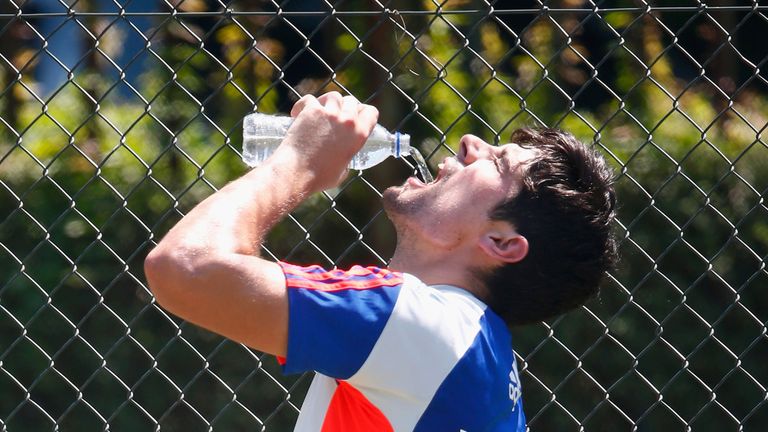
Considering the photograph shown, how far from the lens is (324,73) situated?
699 centimetres

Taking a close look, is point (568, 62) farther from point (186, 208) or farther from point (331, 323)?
point (331, 323)

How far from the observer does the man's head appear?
2.03 meters

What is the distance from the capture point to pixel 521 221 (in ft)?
6.68

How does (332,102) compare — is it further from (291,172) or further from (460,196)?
(460,196)

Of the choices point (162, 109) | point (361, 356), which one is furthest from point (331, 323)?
point (162, 109)

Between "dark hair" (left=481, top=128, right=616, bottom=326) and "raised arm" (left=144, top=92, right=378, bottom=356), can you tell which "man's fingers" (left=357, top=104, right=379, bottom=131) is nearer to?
"raised arm" (left=144, top=92, right=378, bottom=356)

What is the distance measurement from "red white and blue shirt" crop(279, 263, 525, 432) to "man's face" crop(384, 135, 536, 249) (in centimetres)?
20

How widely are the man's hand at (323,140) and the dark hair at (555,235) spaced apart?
35 cm

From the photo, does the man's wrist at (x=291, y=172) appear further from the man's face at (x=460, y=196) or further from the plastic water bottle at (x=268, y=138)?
the plastic water bottle at (x=268, y=138)

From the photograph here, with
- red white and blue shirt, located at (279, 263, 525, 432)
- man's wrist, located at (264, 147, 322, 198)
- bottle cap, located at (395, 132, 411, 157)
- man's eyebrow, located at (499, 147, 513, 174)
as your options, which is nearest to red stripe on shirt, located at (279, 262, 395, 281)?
red white and blue shirt, located at (279, 263, 525, 432)

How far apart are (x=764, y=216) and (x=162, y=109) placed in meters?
2.88

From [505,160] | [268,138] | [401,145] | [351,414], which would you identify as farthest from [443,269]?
[268,138]

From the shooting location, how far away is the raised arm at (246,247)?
1629 mm

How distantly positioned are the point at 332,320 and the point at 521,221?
504 millimetres
